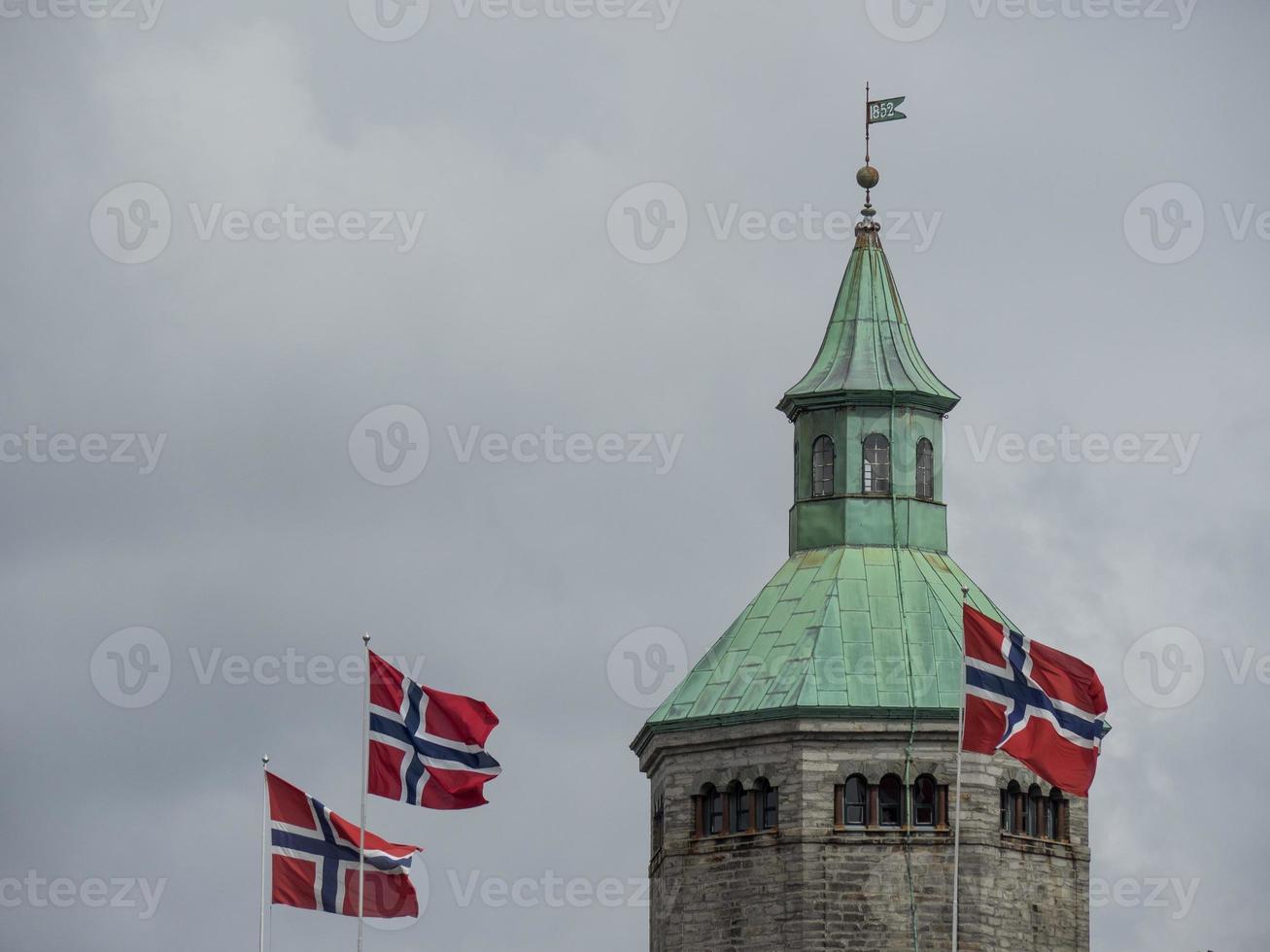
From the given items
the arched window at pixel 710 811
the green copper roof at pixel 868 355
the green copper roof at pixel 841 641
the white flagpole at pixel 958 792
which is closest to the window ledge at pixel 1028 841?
the white flagpole at pixel 958 792

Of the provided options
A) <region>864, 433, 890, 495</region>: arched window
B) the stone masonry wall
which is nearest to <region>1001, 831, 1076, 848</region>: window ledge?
the stone masonry wall

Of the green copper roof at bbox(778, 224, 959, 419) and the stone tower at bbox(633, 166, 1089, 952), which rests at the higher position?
the green copper roof at bbox(778, 224, 959, 419)

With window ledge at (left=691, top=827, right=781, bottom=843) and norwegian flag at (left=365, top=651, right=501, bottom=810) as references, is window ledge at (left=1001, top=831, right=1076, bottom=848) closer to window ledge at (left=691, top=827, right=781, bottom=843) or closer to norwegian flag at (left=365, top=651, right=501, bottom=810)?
window ledge at (left=691, top=827, right=781, bottom=843)

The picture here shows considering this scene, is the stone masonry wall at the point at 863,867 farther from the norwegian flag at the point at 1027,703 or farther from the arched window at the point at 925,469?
the norwegian flag at the point at 1027,703

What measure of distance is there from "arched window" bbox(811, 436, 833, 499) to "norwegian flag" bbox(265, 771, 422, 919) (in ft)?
66.4

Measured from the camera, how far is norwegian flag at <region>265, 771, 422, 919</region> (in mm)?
118688

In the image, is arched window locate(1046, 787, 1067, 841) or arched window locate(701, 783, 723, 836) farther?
arched window locate(701, 783, 723, 836)

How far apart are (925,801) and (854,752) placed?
81.6 inches

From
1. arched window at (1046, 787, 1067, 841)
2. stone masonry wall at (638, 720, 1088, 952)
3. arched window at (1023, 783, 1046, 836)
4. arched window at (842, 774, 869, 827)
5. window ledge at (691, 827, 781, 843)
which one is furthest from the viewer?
arched window at (1046, 787, 1067, 841)

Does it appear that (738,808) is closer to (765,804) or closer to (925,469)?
(765,804)

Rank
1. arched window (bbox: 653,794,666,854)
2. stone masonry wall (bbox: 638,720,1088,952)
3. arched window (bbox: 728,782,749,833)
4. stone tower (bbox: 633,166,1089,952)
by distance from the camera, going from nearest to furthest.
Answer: stone masonry wall (bbox: 638,720,1088,952), stone tower (bbox: 633,166,1089,952), arched window (bbox: 728,782,749,833), arched window (bbox: 653,794,666,854)

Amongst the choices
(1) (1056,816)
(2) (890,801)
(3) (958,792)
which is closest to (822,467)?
(2) (890,801)

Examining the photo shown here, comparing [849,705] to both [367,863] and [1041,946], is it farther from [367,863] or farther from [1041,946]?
[367,863]

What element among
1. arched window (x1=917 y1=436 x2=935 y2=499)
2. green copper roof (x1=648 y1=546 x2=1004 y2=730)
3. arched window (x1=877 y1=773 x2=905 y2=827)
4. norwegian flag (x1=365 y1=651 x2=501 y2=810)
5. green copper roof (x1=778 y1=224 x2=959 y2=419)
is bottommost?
norwegian flag (x1=365 y1=651 x2=501 y2=810)
